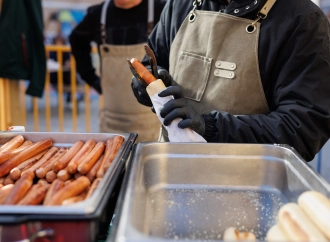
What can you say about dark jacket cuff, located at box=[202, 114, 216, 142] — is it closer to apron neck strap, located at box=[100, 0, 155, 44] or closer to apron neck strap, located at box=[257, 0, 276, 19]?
apron neck strap, located at box=[257, 0, 276, 19]

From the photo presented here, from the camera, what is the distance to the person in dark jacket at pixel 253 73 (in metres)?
1.68

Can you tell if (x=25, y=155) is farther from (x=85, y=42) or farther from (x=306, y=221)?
(x=85, y=42)

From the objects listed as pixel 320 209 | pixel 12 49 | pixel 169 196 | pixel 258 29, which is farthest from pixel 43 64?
pixel 320 209

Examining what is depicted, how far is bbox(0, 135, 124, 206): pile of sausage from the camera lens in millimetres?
1104

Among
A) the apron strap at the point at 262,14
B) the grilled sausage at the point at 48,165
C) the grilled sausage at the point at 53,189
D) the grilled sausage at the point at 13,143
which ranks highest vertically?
the apron strap at the point at 262,14

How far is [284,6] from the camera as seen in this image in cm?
180

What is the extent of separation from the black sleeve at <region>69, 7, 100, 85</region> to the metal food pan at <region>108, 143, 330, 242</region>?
97.6 inches

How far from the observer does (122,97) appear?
11.7ft

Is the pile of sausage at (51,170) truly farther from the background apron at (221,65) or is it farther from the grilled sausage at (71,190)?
the background apron at (221,65)

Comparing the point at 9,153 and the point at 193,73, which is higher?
the point at 193,73

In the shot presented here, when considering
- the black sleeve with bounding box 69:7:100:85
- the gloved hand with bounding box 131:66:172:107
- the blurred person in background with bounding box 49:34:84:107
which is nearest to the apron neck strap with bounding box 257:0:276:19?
the gloved hand with bounding box 131:66:172:107

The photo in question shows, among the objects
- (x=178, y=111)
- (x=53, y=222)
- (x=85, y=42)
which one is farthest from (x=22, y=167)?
(x=85, y=42)

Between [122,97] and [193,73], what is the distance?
1.64 m

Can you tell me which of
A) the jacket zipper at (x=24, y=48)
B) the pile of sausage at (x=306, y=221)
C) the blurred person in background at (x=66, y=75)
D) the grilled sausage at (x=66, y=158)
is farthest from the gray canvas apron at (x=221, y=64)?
the blurred person in background at (x=66, y=75)
